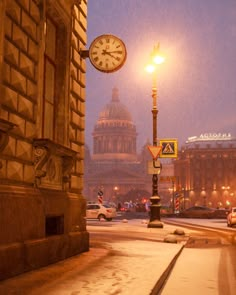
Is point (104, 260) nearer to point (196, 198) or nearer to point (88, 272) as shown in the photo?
point (88, 272)

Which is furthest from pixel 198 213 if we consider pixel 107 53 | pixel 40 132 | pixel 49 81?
pixel 40 132

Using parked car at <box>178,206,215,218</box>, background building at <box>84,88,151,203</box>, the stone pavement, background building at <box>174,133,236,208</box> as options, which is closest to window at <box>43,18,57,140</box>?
the stone pavement

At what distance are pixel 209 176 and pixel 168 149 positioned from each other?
127 meters

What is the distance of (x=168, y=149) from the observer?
26.4 meters

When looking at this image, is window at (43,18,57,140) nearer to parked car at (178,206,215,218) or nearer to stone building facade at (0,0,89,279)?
stone building facade at (0,0,89,279)

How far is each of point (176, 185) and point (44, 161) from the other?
483 ft

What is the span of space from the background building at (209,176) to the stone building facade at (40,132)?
136098 millimetres

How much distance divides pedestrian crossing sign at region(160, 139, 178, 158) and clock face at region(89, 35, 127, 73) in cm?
1313

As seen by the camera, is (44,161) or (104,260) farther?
(104,260)

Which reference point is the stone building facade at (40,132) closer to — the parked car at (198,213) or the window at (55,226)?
the window at (55,226)

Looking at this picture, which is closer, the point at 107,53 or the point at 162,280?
the point at 162,280

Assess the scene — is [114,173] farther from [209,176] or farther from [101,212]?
[101,212]

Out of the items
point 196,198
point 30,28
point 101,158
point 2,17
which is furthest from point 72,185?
point 101,158

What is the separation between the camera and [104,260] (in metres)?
10.8
